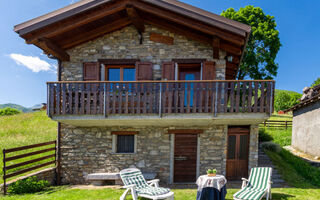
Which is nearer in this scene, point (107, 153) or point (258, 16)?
point (107, 153)

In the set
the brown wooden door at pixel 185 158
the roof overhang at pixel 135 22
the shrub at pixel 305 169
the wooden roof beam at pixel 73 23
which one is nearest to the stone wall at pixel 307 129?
the shrub at pixel 305 169

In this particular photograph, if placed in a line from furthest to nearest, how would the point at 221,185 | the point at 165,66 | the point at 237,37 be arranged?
the point at 165,66 < the point at 237,37 < the point at 221,185

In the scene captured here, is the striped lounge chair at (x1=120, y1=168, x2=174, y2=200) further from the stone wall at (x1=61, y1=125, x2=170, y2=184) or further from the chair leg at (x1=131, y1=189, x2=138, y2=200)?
the stone wall at (x1=61, y1=125, x2=170, y2=184)

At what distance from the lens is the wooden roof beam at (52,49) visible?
650 cm

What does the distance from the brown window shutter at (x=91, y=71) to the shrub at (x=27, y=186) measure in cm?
380

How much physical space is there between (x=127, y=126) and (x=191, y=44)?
3.93 metres

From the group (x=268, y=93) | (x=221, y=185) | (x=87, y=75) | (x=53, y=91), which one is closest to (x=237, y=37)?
(x=268, y=93)

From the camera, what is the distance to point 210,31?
635 centimetres

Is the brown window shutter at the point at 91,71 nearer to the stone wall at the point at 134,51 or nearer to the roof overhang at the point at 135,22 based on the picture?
the stone wall at the point at 134,51

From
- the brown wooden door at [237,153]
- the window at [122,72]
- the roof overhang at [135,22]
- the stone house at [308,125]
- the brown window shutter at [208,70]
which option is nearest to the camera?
the roof overhang at [135,22]

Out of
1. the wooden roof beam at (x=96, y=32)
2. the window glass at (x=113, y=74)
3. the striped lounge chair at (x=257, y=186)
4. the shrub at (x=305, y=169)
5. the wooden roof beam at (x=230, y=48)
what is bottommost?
the shrub at (x=305, y=169)

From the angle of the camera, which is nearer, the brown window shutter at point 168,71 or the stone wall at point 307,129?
the brown window shutter at point 168,71

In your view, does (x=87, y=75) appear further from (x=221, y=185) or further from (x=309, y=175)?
(x=309, y=175)

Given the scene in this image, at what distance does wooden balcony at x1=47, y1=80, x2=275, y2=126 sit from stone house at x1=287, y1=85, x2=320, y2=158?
7138 mm
